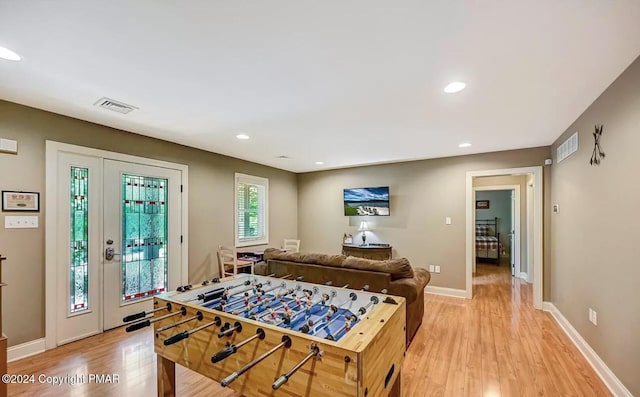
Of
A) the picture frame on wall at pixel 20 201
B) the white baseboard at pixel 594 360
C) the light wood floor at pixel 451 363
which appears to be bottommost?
the light wood floor at pixel 451 363

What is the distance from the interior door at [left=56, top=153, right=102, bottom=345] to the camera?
2832mm

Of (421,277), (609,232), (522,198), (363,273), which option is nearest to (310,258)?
(363,273)

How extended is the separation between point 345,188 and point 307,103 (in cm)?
346

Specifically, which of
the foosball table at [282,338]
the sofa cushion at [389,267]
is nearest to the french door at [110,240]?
the foosball table at [282,338]

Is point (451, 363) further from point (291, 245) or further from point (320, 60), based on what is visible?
point (291, 245)

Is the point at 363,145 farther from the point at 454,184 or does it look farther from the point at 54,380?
the point at 54,380

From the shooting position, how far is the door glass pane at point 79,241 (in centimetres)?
294

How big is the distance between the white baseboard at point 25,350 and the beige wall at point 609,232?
4.90 metres

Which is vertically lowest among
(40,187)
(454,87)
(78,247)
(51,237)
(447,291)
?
(447,291)

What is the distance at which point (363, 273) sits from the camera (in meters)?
2.78

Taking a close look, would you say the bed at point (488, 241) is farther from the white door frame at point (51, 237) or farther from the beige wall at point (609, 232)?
the white door frame at point (51, 237)

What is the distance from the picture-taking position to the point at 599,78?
205cm

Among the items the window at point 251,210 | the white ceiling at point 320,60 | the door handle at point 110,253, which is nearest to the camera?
the white ceiling at point 320,60

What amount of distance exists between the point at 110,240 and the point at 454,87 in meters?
3.95
